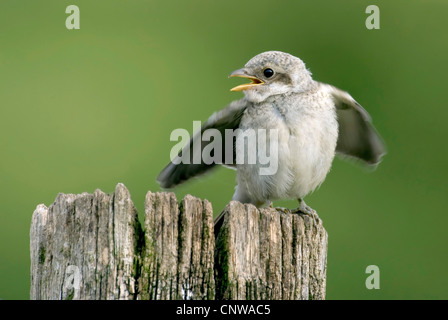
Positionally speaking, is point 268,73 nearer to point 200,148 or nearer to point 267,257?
point 200,148

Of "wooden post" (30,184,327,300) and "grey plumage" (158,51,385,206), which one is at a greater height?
"grey plumage" (158,51,385,206)

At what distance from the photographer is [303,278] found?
3674mm

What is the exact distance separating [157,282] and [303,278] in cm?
76

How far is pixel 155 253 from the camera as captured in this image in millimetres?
3400

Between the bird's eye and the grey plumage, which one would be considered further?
the bird's eye

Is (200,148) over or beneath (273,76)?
beneath

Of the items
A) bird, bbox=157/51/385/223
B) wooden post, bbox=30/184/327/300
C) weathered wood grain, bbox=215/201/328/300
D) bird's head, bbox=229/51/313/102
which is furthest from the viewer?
bird's head, bbox=229/51/313/102

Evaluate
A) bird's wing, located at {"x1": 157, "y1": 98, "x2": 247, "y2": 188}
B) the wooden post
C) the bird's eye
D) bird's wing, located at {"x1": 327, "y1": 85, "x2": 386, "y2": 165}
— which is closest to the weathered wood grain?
the wooden post

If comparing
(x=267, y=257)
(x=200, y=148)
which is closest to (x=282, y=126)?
(x=200, y=148)

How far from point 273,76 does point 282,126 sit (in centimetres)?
53

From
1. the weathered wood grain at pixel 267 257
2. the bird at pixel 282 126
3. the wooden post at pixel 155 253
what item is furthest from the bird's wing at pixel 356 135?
the wooden post at pixel 155 253

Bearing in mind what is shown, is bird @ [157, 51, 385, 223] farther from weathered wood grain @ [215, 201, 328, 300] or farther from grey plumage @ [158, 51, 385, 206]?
weathered wood grain @ [215, 201, 328, 300]

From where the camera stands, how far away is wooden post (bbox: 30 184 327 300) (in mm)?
3381
